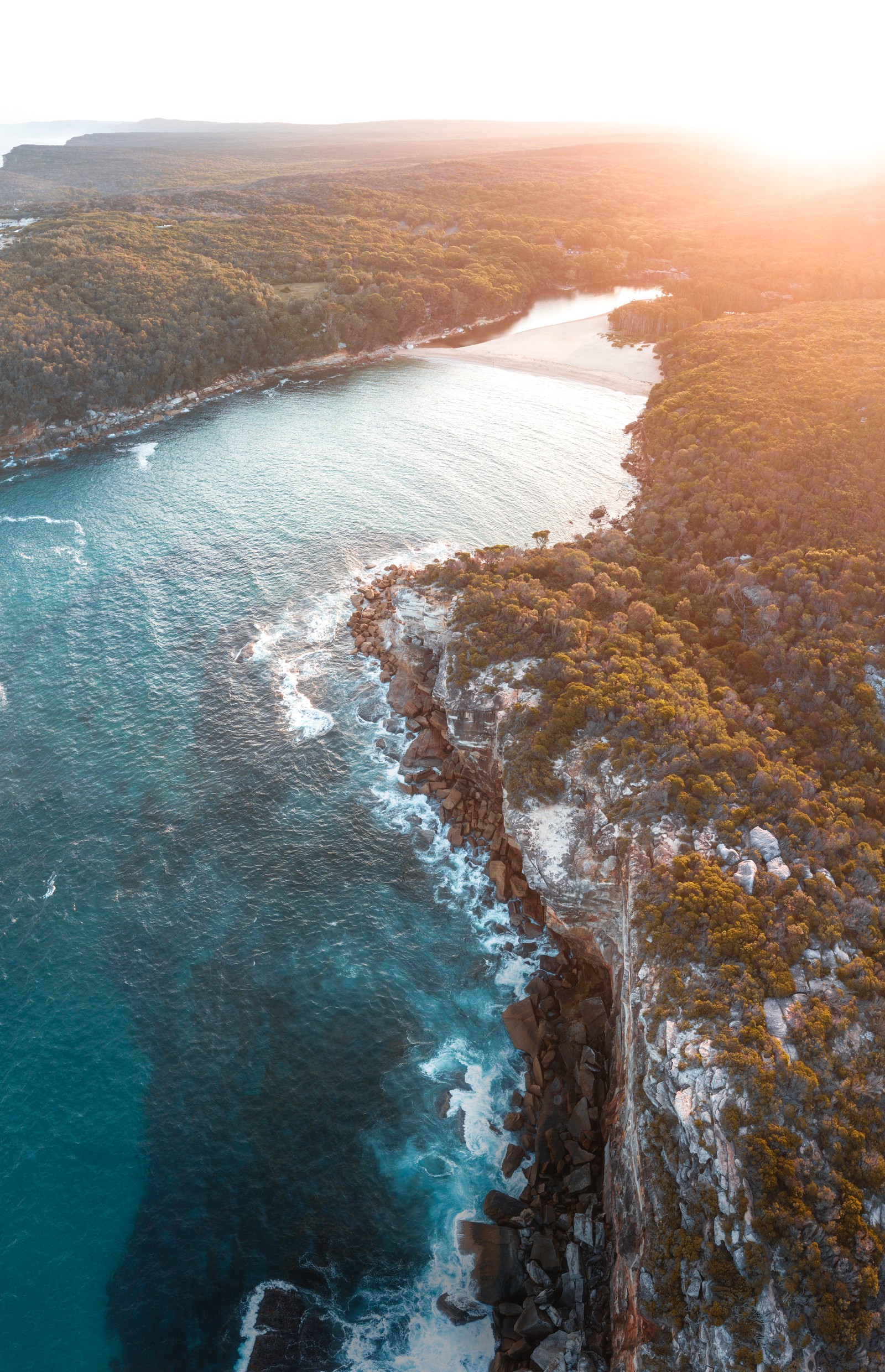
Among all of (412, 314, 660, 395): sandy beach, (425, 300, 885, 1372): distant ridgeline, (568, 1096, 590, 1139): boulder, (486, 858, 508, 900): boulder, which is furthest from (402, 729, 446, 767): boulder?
(412, 314, 660, 395): sandy beach

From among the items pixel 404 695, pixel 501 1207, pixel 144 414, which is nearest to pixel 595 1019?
pixel 501 1207

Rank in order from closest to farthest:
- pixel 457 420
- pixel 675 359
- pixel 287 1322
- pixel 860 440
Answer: pixel 287 1322 < pixel 860 440 < pixel 457 420 < pixel 675 359

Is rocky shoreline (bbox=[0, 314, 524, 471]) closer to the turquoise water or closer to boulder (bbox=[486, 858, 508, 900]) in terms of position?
the turquoise water

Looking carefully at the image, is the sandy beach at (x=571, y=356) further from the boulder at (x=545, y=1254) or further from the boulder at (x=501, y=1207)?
the boulder at (x=545, y=1254)

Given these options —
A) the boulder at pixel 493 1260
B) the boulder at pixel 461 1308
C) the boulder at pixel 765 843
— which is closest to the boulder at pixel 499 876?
the boulder at pixel 765 843

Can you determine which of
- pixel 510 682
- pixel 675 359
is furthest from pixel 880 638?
pixel 675 359

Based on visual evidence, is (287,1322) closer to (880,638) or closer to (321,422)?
(880,638)
